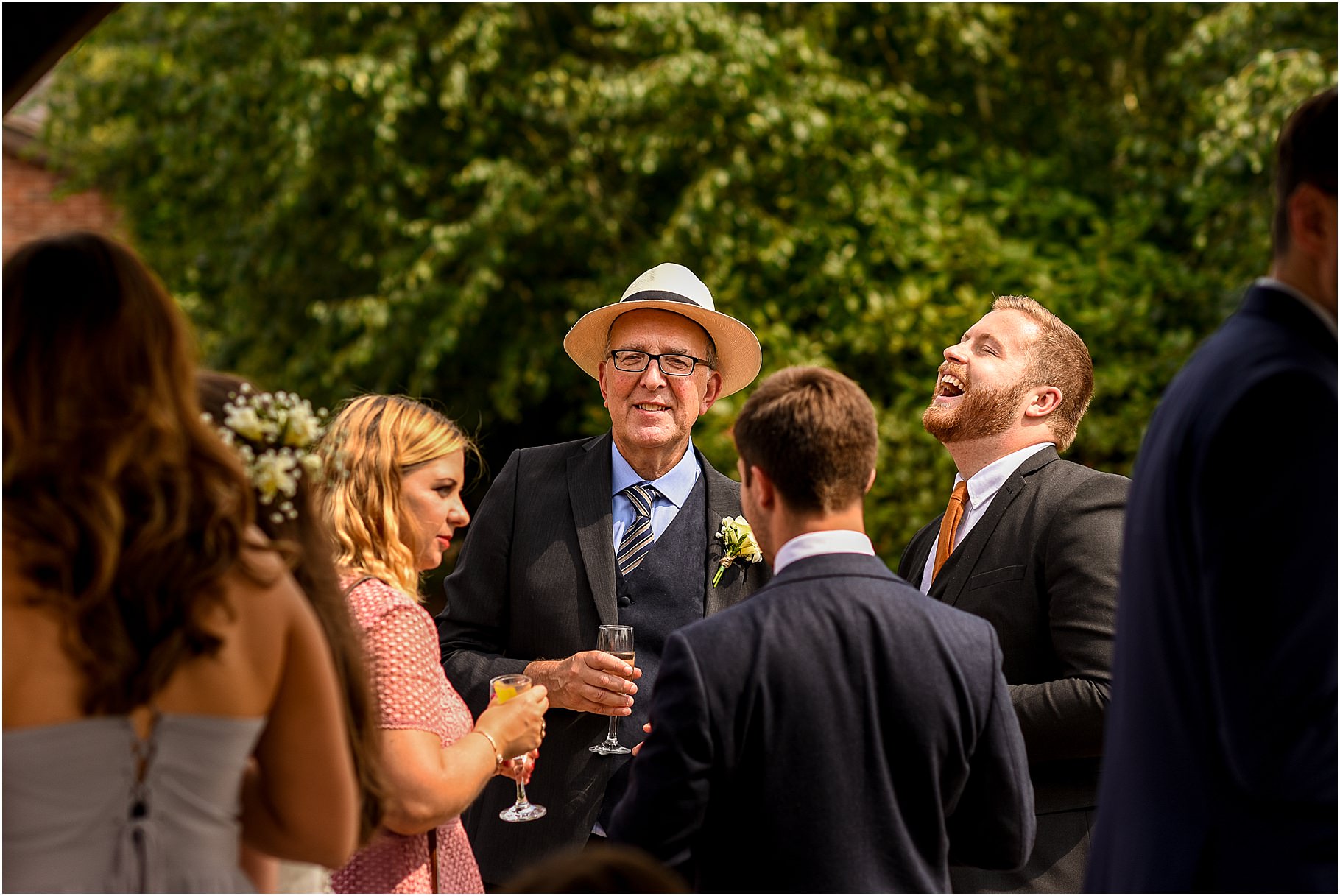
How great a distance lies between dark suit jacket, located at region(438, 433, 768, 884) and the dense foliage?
197 inches

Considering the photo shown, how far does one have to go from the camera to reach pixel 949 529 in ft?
13.2

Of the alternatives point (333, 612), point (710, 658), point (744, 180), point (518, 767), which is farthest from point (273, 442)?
point (744, 180)

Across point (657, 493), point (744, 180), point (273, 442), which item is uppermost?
point (744, 180)

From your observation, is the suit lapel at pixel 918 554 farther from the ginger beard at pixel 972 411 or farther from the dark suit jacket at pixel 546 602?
the dark suit jacket at pixel 546 602

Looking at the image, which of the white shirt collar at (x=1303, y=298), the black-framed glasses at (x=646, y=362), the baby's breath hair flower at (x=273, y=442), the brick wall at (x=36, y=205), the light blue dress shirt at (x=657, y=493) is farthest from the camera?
the brick wall at (x=36, y=205)

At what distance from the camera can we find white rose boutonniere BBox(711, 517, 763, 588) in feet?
13.1

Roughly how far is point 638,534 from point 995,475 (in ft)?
3.73

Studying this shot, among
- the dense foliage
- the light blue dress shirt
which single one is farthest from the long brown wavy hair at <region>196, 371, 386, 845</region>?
the dense foliage

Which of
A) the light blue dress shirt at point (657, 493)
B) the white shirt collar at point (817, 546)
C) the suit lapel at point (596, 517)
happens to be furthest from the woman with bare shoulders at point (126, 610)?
the light blue dress shirt at point (657, 493)

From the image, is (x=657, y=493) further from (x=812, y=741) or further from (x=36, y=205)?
(x=36, y=205)

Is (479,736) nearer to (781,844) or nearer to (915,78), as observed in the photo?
(781,844)

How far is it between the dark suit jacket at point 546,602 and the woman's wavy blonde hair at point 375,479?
32.6 inches

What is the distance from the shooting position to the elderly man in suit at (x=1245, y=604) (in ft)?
6.56

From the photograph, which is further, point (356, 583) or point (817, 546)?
point (356, 583)
